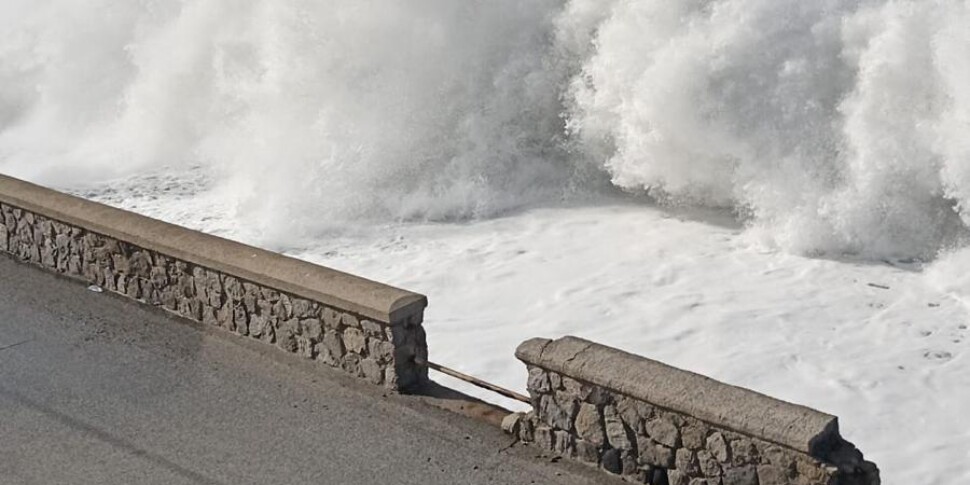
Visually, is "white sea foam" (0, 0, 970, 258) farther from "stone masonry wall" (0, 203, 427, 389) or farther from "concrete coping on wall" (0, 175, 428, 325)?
"concrete coping on wall" (0, 175, 428, 325)

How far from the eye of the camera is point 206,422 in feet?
20.8

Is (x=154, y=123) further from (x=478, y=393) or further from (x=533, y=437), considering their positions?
(x=533, y=437)

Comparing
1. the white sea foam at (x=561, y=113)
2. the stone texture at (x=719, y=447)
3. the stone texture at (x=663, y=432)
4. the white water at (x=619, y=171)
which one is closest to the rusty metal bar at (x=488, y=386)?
the stone texture at (x=663, y=432)

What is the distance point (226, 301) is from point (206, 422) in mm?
1121

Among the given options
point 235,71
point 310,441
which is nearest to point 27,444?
point 310,441

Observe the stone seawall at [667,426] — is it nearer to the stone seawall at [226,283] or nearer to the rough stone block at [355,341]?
the stone seawall at [226,283]

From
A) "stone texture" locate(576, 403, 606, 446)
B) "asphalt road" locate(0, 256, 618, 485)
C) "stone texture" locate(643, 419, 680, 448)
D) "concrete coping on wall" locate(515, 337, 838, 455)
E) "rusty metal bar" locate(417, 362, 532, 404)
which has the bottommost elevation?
"asphalt road" locate(0, 256, 618, 485)

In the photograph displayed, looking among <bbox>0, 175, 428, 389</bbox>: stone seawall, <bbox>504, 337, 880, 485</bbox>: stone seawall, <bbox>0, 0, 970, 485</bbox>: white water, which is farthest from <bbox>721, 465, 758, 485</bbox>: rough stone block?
<bbox>0, 175, 428, 389</bbox>: stone seawall

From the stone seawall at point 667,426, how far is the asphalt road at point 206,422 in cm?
16

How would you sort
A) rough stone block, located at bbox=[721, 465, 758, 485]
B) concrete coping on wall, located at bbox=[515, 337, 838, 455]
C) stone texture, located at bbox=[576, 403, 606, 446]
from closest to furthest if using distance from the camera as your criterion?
concrete coping on wall, located at bbox=[515, 337, 838, 455]
rough stone block, located at bbox=[721, 465, 758, 485]
stone texture, located at bbox=[576, 403, 606, 446]

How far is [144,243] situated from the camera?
25.2 ft

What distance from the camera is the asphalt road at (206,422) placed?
5805 mm

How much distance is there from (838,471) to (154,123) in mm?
11654

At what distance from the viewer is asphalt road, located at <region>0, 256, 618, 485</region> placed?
5.80m
